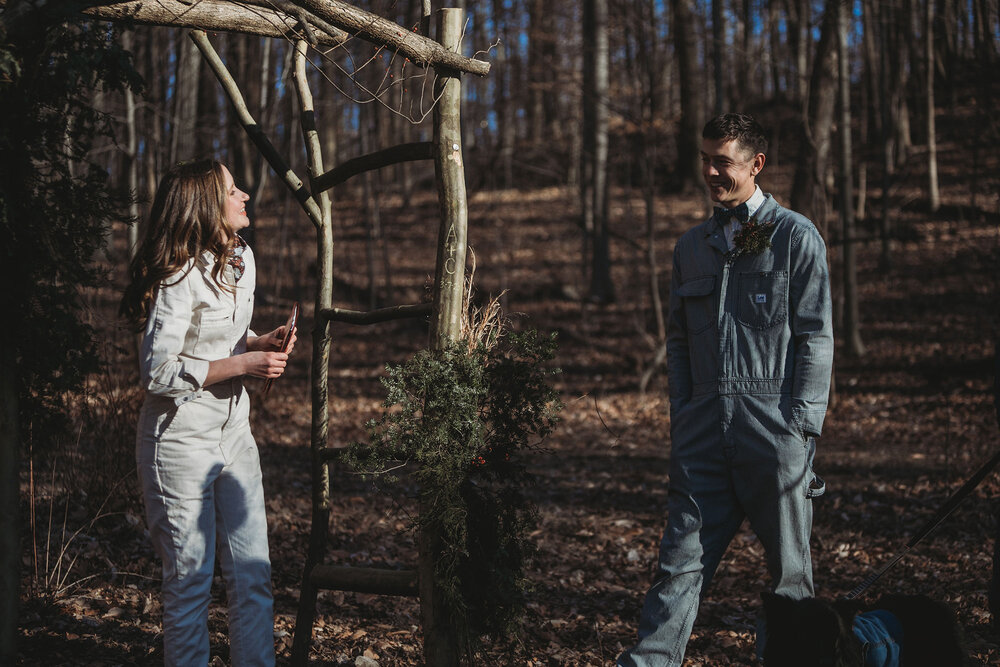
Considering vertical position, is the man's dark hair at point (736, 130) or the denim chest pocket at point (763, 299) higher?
the man's dark hair at point (736, 130)

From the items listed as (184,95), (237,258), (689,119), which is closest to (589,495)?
(237,258)

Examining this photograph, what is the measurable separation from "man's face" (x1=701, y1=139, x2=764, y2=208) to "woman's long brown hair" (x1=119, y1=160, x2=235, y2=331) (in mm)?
1949

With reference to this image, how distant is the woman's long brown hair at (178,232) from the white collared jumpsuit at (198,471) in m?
0.05

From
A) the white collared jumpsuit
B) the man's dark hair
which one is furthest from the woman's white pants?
the man's dark hair

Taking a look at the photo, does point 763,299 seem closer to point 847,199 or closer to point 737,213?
point 737,213

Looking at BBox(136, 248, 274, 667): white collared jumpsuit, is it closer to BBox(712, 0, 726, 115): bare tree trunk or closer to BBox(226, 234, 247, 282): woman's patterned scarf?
BBox(226, 234, 247, 282): woman's patterned scarf

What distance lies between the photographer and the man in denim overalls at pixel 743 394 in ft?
10.6

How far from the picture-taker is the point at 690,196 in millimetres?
25531

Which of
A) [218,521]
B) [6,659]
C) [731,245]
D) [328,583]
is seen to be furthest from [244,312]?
[731,245]

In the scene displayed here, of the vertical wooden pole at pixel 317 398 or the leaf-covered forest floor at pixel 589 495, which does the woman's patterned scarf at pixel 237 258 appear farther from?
the leaf-covered forest floor at pixel 589 495

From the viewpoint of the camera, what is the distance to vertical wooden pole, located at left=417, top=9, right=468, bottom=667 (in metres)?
3.38

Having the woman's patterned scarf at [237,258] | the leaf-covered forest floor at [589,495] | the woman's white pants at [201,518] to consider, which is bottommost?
the leaf-covered forest floor at [589,495]

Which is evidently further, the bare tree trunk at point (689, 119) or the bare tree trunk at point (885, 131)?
the bare tree trunk at point (689, 119)

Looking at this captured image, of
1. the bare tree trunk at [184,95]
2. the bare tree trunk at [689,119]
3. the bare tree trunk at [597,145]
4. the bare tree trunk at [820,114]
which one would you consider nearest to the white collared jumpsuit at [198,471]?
the bare tree trunk at [820,114]
